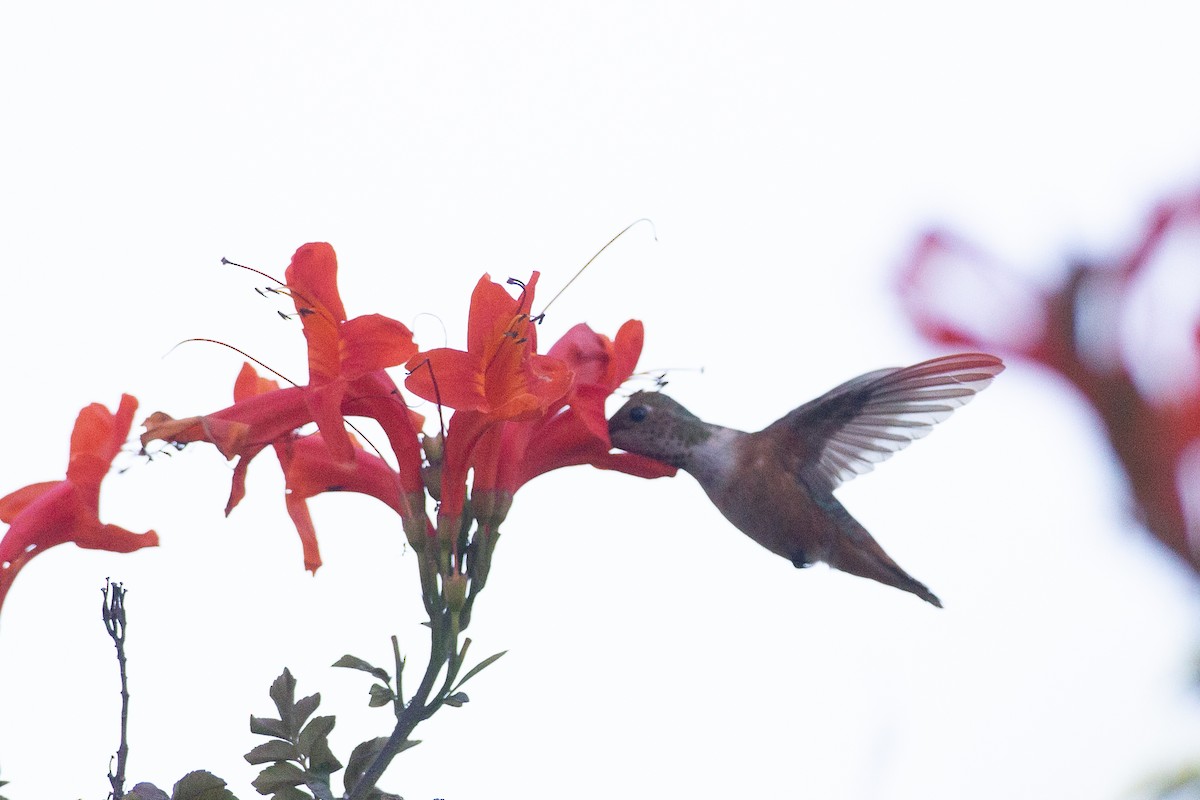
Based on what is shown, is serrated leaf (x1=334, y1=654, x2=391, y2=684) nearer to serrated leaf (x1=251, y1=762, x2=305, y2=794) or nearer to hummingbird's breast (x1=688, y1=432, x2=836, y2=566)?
serrated leaf (x1=251, y1=762, x2=305, y2=794)

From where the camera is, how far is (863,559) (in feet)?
11.8

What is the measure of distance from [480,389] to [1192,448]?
1.40 metres

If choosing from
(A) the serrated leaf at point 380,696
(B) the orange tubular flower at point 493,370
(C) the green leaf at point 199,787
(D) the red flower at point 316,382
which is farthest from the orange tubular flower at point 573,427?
(C) the green leaf at point 199,787

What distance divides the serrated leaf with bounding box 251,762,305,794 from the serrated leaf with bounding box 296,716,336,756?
0.13 feet

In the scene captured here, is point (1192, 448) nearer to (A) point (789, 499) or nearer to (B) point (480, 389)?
(B) point (480, 389)

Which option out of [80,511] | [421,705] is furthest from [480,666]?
[80,511]

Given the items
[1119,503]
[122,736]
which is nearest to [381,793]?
[122,736]

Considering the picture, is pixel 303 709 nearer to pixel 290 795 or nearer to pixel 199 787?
pixel 290 795

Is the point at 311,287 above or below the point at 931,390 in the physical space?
above

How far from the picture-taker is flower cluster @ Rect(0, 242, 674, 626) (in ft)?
8.37

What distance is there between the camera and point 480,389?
2654 millimetres

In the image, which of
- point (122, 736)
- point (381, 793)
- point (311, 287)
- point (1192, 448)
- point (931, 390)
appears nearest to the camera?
point (1192, 448)

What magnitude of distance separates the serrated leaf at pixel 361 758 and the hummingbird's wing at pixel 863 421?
1595 mm

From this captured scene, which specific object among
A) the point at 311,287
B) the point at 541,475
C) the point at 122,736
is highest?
the point at 311,287
